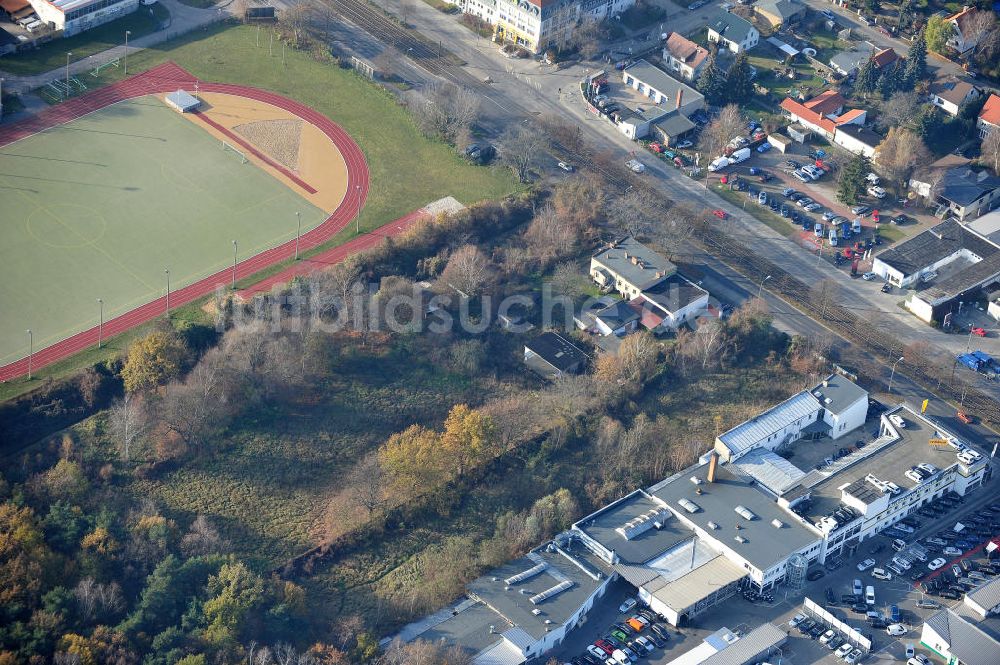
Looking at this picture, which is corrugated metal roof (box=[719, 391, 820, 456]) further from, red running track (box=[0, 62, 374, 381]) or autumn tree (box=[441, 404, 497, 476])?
red running track (box=[0, 62, 374, 381])

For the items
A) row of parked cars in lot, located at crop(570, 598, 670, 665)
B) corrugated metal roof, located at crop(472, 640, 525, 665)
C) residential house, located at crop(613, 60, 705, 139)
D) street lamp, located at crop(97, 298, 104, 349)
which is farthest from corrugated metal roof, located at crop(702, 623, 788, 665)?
residential house, located at crop(613, 60, 705, 139)

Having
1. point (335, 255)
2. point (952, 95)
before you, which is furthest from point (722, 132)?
point (335, 255)

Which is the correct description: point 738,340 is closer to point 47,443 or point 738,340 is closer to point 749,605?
point 749,605

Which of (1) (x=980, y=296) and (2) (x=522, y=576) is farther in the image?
(1) (x=980, y=296)

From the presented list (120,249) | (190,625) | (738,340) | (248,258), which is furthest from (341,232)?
(190,625)

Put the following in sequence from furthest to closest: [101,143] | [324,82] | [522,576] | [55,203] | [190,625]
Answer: [324,82], [101,143], [55,203], [522,576], [190,625]

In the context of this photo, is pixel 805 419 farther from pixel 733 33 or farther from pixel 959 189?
pixel 733 33

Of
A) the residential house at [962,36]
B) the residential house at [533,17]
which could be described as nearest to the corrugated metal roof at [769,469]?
the residential house at [533,17]
